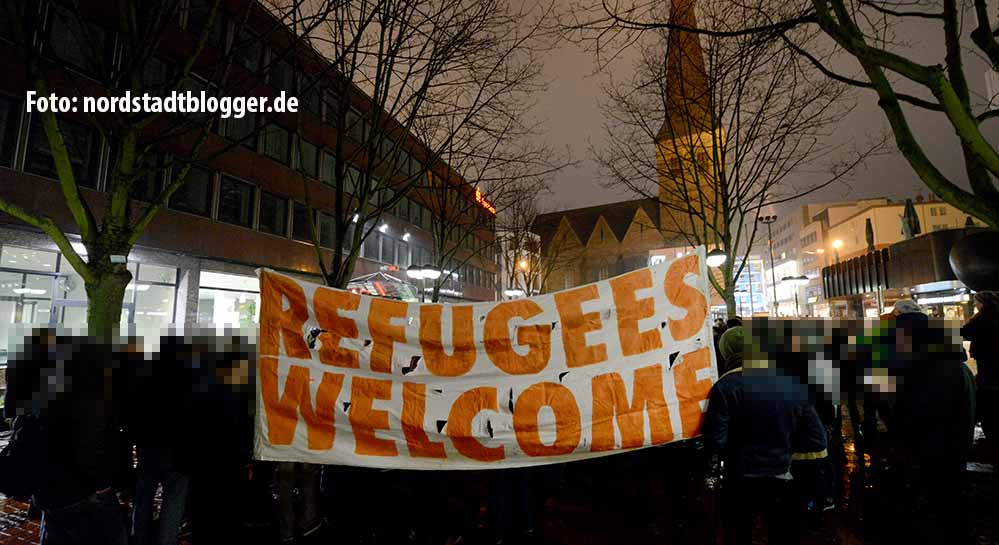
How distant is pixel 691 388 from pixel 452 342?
215cm

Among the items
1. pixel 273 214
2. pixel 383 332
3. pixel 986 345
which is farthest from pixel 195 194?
pixel 986 345

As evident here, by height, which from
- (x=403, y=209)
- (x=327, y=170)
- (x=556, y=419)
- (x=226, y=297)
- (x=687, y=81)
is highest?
(x=327, y=170)

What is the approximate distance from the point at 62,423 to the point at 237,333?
137 centimetres

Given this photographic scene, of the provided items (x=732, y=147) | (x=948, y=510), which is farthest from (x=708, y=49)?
(x=948, y=510)

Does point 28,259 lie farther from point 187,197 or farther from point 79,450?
point 79,450

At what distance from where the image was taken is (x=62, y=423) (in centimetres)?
310

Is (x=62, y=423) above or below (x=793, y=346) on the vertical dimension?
below

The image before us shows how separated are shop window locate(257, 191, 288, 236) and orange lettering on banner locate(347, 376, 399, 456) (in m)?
19.7

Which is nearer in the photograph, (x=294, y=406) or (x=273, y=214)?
(x=294, y=406)

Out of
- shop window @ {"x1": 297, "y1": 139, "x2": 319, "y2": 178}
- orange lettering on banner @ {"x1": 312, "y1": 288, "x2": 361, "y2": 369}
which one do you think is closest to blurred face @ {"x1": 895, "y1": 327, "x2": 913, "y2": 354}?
orange lettering on banner @ {"x1": 312, "y1": 288, "x2": 361, "y2": 369}

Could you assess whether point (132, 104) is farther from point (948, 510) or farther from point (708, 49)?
point (708, 49)

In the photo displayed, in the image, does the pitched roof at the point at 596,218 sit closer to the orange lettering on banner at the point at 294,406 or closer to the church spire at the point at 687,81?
the church spire at the point at 687,81

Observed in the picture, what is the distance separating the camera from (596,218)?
72.9m

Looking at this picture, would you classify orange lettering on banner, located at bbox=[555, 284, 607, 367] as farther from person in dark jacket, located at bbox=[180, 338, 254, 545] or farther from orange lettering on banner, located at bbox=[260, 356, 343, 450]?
person in dark jacket, located at bbox=[180, 338, 254, 545]
